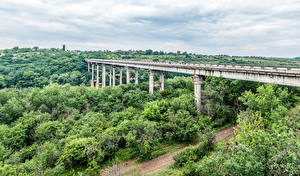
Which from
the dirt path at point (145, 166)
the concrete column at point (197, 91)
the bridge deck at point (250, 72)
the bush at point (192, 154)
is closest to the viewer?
the dirt path at point (145, 166)

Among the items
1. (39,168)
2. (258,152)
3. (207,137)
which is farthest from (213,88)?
(39,168)

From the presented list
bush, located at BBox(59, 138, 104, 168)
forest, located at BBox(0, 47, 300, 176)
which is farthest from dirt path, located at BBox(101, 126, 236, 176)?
bush, located at BBox(59, 138, 104, 168)

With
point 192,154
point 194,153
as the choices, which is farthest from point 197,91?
point 192,154

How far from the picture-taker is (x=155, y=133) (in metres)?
26.2

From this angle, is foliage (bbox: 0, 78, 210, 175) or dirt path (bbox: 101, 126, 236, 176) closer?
dirt path (bbox: 101, 126, 236, 176)

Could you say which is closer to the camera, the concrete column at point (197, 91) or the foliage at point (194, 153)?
the foliage at point (194, 153)

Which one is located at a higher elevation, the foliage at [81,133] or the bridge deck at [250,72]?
the bridge deck at [250,72]

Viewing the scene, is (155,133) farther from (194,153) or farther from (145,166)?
(194,153)

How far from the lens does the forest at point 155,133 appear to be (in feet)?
43.5

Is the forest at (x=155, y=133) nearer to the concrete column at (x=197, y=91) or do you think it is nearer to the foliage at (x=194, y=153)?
the foliage at (x=194, y=153)

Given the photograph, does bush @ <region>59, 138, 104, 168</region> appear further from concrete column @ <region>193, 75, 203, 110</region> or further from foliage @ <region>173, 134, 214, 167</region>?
concrete column @ <region>193, 75, 203, 110</region>

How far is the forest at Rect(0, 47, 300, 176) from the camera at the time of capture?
1325 centimetres

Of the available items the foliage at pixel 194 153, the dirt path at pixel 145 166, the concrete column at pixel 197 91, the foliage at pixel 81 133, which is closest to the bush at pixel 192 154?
the foliage at pixel 194 153

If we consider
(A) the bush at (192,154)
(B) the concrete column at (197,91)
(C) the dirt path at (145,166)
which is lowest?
(C) the dirt path at (145,166)
